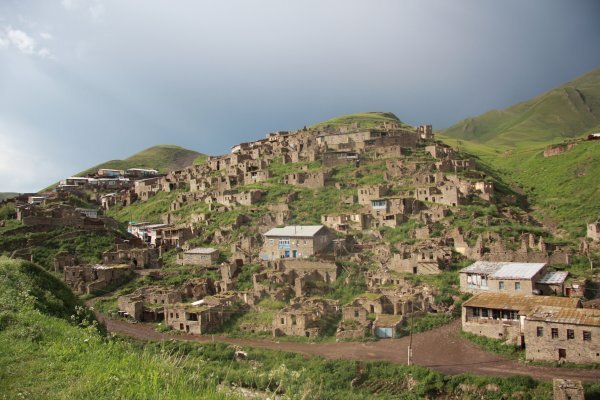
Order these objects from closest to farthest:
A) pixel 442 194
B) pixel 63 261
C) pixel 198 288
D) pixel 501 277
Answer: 1. pixel 501 277
2. pixel 198 288
3. pixel 63 261
4. pixel 442 194

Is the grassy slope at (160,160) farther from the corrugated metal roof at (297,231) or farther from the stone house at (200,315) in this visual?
the stone house at (200,315)

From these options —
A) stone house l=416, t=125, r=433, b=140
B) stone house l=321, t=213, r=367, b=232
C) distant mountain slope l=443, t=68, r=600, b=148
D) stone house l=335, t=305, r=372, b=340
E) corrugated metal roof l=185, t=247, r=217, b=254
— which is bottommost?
stone house l=335, t=305, r=372, b=340

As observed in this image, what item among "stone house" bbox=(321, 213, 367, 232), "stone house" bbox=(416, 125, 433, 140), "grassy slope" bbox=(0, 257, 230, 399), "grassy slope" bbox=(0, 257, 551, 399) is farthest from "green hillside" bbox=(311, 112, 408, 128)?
"grassy slope" bbox=(0, 257, 230, 399)

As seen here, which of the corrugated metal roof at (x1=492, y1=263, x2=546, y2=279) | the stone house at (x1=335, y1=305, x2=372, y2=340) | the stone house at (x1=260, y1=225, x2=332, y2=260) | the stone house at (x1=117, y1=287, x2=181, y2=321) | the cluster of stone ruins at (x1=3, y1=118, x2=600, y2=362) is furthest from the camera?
the stone house at (x1=260, y1=225, x2=332, y2=260)

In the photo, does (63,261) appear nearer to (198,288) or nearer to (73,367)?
(198,288)

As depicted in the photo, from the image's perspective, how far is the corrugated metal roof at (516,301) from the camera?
2455 centimetres

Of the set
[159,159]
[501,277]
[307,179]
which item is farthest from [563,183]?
[159,159]

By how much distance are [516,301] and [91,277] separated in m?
32.0

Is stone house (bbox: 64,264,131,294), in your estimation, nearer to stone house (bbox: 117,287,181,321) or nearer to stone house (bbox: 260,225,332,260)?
stone house (bbox: 117,287,181,321)

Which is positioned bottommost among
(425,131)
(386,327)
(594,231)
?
(386,327)

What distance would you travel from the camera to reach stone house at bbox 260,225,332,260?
38.9 meters

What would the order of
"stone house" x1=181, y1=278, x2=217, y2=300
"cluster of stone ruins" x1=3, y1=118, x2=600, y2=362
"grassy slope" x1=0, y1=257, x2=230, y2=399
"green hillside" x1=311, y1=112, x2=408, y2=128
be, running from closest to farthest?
"grassy slope" x1=0, y1=257, x2=230, y2=399, "cluster of stone ruins" x1=3, y1=118, x2=600, y2=362, "stone house" x1=181, y1=278, x2=217, y2=300, "green hillside" x1=311, y1=112, x2=408, y2=128

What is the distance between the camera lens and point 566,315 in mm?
22250

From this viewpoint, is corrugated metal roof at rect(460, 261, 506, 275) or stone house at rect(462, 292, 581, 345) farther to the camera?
corrugated metal roof at rect(460, 261, 506, 275)
